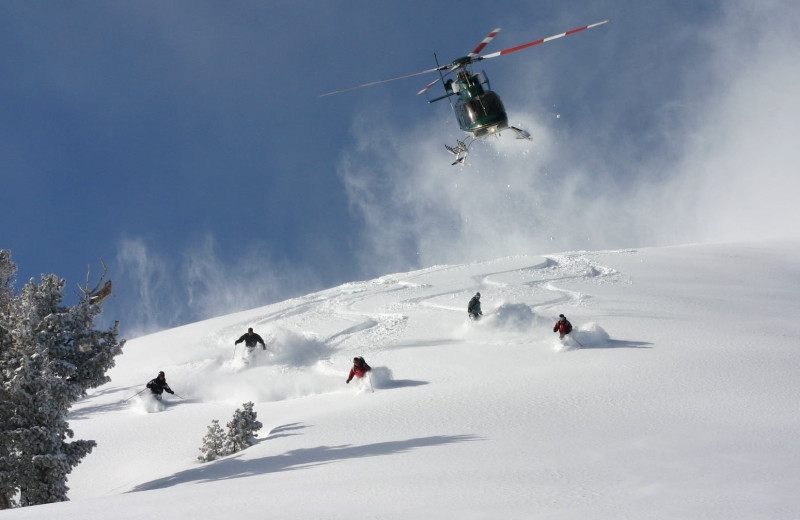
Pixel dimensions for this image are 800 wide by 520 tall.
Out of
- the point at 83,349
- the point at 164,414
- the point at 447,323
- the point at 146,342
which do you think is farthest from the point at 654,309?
the point at 146,342

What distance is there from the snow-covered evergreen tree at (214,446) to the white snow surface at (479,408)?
1.23 ft

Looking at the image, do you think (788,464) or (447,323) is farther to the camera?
(447,323)

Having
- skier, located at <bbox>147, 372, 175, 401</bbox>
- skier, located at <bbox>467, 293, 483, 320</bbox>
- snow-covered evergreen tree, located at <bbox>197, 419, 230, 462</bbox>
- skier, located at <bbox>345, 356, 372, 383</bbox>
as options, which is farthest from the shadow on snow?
skier, located at <bbox>467, 293, 483, 320</bbox>

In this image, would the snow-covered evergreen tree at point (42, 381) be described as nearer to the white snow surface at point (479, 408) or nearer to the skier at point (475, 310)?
the white snow surface at point (479, 408)

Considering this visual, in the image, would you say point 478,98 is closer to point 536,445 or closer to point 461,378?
point 461,378

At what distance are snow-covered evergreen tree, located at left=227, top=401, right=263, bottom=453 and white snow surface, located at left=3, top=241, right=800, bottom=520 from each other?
0.69 meters

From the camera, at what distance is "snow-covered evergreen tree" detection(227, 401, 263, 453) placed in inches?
587

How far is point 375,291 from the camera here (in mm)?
36656

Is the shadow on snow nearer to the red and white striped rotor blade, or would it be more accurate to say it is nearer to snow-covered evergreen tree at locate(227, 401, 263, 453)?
snow-covered evergreen tree at locate(227, 401, 263, 453)

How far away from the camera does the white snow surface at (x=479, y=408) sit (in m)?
8.13

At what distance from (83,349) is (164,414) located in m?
6.36

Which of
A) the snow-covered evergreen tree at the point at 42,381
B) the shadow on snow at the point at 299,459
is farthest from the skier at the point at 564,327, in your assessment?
the snow-covered evergreen tree at the point at 42,381

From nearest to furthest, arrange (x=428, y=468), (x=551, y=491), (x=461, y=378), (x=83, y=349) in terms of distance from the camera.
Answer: (x=551, y=491) → (x=428, y=468) → (x=83, y=349) → (x=461, y=378)

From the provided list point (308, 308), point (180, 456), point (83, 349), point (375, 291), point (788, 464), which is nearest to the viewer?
Answer: point (788, 464)
